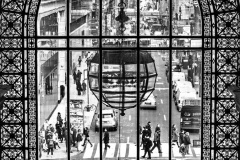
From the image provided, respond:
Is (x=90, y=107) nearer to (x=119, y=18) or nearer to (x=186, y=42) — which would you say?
(x=119, y=18)

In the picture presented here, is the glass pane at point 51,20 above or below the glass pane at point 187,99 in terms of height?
above

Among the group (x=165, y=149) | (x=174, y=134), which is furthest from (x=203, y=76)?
(x=165, y=149)

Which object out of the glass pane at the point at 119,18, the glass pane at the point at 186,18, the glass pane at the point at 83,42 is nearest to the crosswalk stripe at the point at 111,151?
the glass pane at the point at 83,42

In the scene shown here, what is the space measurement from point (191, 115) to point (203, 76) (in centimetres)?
109

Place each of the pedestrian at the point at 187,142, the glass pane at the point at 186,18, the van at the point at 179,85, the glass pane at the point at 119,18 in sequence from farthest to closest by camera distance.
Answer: the pedestrian at the point at 187,142, the van at the point at 179,85, the glass pane at the point at 119,18, the glass pane at the point at 186,18

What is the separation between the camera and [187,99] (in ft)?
62.6

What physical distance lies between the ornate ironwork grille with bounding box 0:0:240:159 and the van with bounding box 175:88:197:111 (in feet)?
1.06

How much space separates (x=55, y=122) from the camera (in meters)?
19.1

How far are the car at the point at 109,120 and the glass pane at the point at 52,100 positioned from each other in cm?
93

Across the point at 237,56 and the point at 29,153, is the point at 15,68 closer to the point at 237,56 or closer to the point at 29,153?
the point at 29,153

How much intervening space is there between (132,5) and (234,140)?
14.7 ft

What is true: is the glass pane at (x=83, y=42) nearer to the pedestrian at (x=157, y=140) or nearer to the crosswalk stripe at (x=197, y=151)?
the pedestrian at (x=157, y=140)

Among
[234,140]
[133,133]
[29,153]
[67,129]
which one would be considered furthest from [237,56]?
[29,153]

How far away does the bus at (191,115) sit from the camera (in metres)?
19.0
